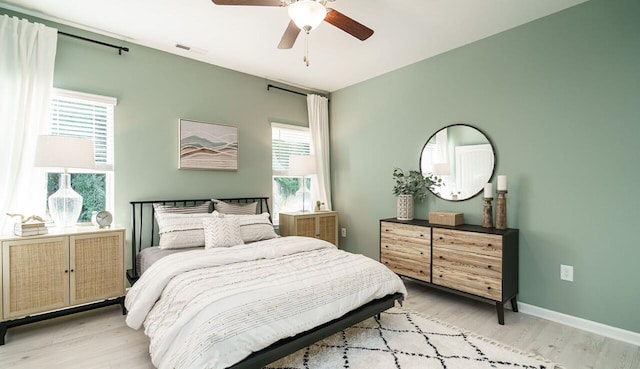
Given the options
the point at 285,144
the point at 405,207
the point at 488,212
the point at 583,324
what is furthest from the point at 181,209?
the point at 583,324

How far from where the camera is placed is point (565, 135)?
2768 millimetres

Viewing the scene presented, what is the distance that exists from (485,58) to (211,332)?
11.6ft

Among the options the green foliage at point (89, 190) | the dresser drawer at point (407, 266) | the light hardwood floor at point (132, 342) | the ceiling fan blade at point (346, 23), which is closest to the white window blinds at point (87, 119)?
the green foliage at point (89, 190)

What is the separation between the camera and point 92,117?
122 inches

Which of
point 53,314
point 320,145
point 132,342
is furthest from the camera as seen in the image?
point 320,145

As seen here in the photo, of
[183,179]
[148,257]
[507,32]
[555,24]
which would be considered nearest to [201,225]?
[148,257]

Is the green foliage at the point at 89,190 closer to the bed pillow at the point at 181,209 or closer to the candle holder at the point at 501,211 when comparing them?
the bed pillow at the point at 181,209

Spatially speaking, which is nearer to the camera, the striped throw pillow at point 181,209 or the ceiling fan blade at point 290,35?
the ceiling fan blade at point 290,35

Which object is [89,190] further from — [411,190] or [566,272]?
[566,272]

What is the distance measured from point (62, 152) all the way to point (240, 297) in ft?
6.78

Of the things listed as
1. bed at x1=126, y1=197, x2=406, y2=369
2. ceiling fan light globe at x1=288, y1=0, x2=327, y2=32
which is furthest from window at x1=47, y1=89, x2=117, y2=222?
ceiling fan light globe at x1=288, y1=0, x2=327, y2=32

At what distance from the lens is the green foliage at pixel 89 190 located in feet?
10.1

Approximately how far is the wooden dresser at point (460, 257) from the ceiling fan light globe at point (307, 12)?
2.29m

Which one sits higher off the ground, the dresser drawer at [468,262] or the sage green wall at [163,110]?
the sage green wall at [163,110]
